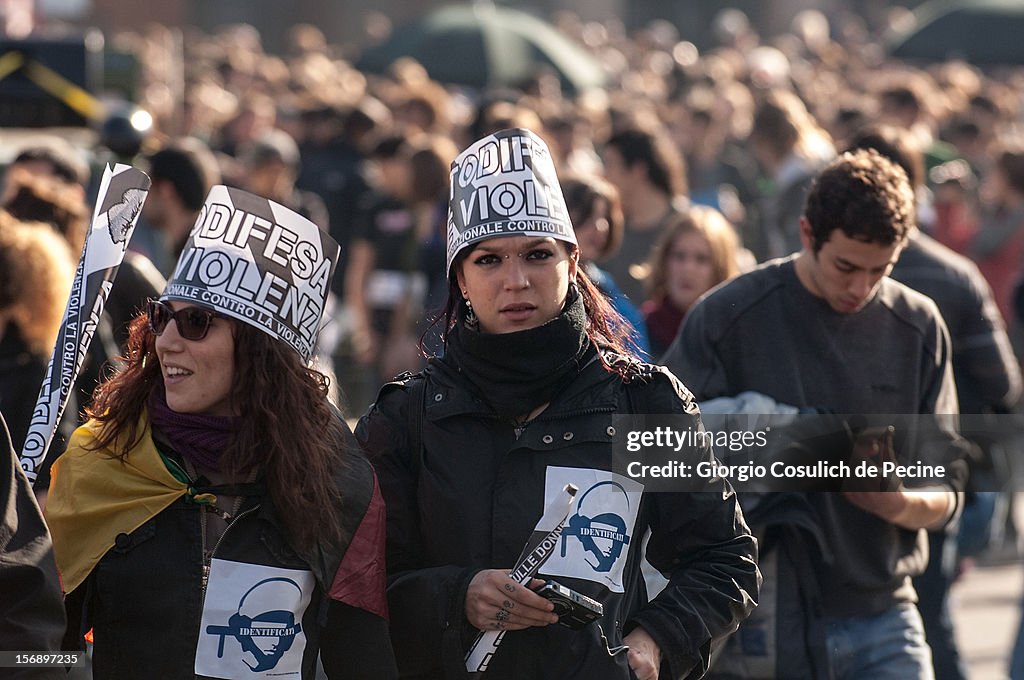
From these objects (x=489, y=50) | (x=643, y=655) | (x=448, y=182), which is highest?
(x=489, y=50)

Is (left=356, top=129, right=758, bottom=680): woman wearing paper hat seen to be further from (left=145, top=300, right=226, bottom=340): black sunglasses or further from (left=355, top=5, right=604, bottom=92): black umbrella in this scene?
(left=355, top=5, right=604, bottom=92): black umbrella

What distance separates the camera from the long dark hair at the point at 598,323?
3.53 meters

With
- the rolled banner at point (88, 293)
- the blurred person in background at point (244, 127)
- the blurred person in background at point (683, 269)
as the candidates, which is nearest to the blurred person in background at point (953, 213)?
the blurred person in background at point (683, 269)

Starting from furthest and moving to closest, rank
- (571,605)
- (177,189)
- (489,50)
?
(489,50) → (177,189) → (571,605)

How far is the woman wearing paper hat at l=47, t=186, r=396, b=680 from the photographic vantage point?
3.34 m

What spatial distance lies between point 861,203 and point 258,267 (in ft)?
5.49

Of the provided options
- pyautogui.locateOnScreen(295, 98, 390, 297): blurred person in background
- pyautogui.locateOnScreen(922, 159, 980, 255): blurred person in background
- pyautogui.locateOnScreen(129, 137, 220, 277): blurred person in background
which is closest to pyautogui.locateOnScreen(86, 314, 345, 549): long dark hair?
pyautogui.locateOnScreen(129, 137, 220, 277): blurred person in background

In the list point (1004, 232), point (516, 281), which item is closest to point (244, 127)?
point (1004, 232)

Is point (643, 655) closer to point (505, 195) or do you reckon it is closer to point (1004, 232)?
point (505, 195)

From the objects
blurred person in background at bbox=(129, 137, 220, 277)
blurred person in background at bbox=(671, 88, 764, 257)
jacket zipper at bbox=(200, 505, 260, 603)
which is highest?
blurred person in background at bbox=(671, 88, 764, 257)

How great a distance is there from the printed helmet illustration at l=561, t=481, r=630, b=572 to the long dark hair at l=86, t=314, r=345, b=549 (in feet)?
1.55

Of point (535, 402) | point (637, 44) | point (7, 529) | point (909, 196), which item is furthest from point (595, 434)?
point (637, 44)

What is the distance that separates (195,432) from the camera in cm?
345

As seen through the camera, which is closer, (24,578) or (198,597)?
(24,578)
